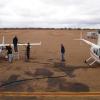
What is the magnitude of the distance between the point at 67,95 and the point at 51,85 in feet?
9.08

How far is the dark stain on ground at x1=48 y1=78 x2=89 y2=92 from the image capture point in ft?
61.1

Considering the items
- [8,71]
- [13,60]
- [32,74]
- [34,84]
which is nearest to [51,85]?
[34,84]

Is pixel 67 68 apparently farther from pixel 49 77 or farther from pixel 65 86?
pixel 65 86

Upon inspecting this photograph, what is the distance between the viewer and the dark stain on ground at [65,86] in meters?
18.6

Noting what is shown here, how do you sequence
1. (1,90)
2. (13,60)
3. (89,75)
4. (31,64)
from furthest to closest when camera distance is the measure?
(13,60) → (31,64) → (89,75) → (1,90)

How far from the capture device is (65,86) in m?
19.5

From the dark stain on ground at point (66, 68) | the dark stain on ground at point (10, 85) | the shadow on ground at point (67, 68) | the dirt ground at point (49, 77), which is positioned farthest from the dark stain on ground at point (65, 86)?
the shadow on ground at point (67, 68)

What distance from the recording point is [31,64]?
93.7 ft

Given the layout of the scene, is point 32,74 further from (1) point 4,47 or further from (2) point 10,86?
(1) point 4,47

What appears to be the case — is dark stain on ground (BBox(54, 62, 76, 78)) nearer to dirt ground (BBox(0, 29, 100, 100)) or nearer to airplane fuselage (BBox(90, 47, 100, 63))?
dirt ground (BBox(0, 29, 100, 100))

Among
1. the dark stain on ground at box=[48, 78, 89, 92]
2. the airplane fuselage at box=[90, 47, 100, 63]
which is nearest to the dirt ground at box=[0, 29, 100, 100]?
the dark stain on ground at box=[48, 78, 89, 92]

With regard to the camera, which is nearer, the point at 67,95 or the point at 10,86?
the point at 67,95

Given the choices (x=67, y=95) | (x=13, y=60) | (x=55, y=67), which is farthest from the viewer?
(x=13, y=60)

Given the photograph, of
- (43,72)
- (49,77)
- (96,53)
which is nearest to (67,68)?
(43,72)
